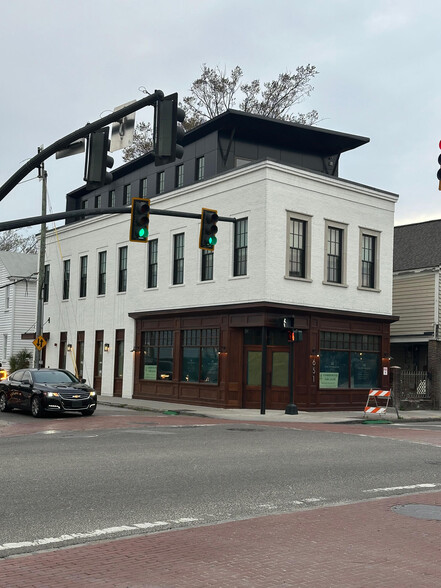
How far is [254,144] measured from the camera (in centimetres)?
3225

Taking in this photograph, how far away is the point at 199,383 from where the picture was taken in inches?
1146

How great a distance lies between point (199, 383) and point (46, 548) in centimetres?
2241

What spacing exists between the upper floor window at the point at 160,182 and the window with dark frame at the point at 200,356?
8.22 m

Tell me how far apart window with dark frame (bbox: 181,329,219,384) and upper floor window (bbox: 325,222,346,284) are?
5.03 m

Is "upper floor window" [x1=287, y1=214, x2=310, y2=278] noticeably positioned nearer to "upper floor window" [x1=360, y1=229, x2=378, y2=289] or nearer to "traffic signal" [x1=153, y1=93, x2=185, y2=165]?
"upper floor window" [x1=360, y1=229, x2=378, y2=289]

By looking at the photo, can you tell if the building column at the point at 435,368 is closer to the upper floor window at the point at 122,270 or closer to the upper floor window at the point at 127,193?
the upper floor window at the point at 122,270

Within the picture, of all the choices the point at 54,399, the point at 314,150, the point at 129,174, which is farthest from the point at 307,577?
the point at 129,174

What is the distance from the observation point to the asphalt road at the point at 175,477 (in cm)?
797

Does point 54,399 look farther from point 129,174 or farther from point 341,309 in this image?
point 129,174

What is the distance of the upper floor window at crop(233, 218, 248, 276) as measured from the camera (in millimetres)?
27875

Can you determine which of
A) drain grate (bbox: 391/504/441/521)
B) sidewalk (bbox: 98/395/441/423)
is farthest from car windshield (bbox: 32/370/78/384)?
drain grate (bbox: 391/504/441/521)

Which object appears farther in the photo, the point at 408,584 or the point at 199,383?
the point at 199,383

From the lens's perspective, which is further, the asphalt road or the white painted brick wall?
the white painted brick wall

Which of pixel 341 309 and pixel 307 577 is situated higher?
pixel 341 309
